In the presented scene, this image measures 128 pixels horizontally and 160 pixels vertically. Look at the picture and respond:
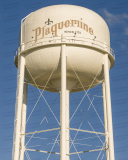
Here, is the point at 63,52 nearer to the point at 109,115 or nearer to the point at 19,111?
the point at 19,111

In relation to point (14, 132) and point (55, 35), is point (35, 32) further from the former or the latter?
point (14, 132)

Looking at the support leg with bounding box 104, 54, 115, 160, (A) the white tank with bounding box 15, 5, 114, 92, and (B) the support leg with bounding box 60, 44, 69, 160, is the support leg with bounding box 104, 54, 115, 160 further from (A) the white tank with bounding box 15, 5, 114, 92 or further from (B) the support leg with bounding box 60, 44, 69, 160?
(B) the support leg with bounding box 60, 44, 69, 160

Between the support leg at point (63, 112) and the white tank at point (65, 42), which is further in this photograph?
the white tank at point (65, 42)

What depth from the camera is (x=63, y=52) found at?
44.5 feet

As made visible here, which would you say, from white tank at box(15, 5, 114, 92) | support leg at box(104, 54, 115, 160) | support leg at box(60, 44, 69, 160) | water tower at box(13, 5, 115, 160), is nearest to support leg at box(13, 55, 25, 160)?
water tower at box(13, 5, 115, 160)

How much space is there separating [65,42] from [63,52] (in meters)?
0.49

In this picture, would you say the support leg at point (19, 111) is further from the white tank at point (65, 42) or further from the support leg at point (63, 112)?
the support leg at point (63, 112)

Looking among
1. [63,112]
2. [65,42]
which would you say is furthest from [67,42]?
[63,112]

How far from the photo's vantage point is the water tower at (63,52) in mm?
13852

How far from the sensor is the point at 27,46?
14531 mm

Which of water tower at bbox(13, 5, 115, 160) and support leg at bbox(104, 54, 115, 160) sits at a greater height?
water tower at bbox(13, 5, 115, 160)

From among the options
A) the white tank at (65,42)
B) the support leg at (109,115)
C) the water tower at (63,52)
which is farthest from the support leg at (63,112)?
the support leg at (109,115)

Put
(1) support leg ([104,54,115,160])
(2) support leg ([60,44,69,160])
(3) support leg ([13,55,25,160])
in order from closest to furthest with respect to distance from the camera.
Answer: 1. (2) support leg ([60,44,69,160])
2. (1) support leg ([104,54,115,160])
3. (3) support leg ([13,55,25,160])

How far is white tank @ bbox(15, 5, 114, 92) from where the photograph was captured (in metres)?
13.9
